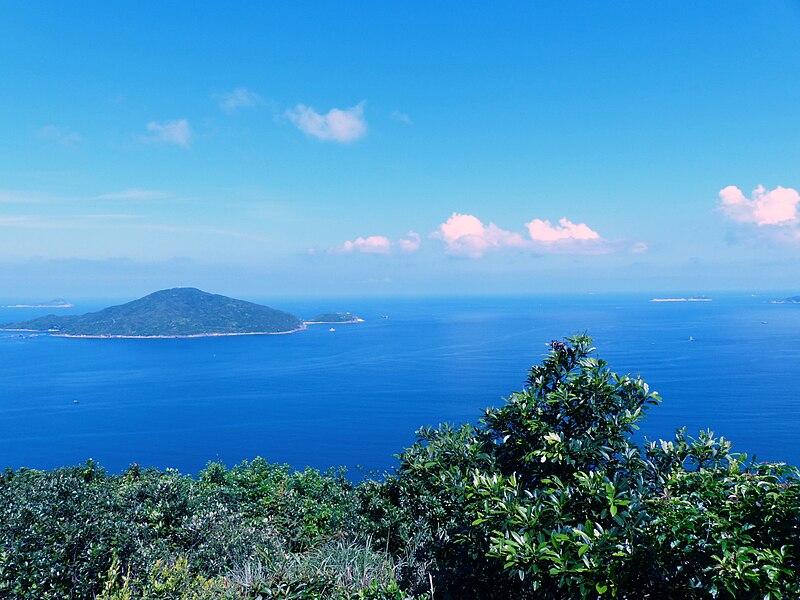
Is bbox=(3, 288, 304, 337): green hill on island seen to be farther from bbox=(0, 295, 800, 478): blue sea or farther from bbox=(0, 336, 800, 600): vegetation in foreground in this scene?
bbox=(0, 336, 800, 600): vegetation in foreground

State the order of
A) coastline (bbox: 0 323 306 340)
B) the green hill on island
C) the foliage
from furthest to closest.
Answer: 1. the green hill on island
2. coastline (bbox: 0 323 306 340)
3. the foliage

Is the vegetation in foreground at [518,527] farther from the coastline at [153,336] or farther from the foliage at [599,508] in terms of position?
the coastline at [153,336]

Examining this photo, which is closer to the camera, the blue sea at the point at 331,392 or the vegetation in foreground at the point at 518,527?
the vegetation in foreground at the point at 518,527

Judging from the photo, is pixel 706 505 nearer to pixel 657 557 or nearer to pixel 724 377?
pixel 657 557

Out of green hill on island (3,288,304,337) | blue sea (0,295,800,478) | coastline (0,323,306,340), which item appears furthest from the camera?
green hill on island (3,288,304,337)

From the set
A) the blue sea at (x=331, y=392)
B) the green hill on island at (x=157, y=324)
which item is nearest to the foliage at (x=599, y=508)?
the blue sea at (x=331, y=392)

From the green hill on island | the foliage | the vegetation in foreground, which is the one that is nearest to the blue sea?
the green hill on island

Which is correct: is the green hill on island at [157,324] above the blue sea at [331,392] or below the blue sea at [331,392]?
above
